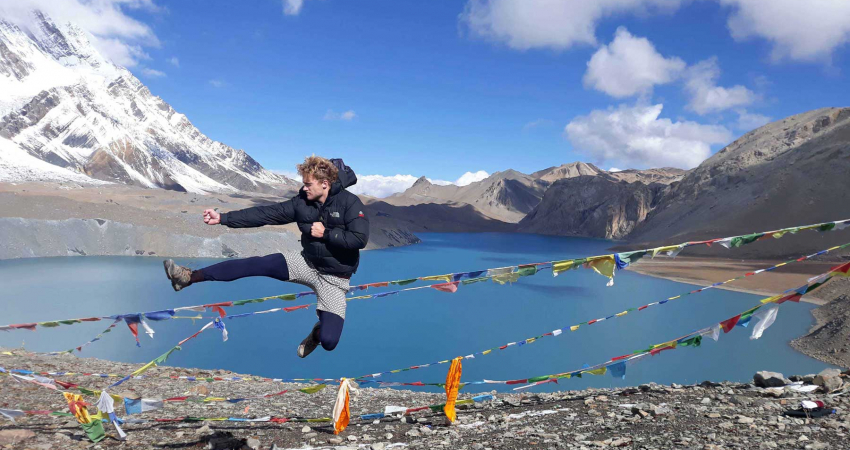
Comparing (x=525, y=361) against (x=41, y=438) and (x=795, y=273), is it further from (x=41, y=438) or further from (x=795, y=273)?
(x=795, y=273)

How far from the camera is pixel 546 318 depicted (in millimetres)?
34969

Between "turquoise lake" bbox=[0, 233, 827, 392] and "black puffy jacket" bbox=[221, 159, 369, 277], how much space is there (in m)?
13.6

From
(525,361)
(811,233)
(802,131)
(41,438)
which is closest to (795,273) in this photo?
(811,233)

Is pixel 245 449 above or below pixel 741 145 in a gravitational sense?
below

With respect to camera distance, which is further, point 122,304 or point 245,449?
point 122,304

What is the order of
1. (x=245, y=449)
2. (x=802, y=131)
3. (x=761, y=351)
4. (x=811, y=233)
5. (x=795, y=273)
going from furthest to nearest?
(x=802, y=131), (x=811, y=233), (x=795, y=273), (x=761, y=351), (x=245, y=449)

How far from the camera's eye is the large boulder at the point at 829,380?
623 centimetres

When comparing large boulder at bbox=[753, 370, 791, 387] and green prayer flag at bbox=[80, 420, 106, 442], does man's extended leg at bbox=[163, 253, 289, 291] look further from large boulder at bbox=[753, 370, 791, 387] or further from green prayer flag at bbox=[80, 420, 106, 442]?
large boulder at bbox=[753, 370, 791, 387]

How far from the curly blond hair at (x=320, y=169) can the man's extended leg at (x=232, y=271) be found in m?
0.88

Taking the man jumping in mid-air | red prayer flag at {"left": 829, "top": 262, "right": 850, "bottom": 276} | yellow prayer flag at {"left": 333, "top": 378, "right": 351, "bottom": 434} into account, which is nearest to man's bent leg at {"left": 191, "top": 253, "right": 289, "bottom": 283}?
the man jumping in mid-air

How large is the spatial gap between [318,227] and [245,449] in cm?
254

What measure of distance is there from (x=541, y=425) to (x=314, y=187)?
3853 mm

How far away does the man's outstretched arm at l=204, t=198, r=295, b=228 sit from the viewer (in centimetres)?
498

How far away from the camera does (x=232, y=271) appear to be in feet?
16.7
